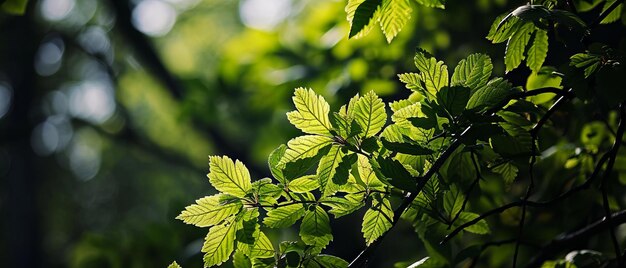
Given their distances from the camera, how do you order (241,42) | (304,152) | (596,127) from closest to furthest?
(304,152) → (596,127) → (241,42)

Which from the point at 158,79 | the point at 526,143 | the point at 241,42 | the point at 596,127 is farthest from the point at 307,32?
the point at 158,79

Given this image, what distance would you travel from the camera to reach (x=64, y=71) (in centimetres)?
1560

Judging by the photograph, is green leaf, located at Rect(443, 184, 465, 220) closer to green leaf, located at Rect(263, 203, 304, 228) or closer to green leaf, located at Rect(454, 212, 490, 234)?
green leaf, located at Rect(454, 212, 490, 234)

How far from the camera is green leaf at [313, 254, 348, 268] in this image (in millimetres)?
1080

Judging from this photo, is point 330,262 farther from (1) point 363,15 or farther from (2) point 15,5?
(2) point 15,5

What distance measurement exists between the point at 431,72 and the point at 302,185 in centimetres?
28

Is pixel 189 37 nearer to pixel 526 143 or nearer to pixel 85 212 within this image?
pixel 85 212

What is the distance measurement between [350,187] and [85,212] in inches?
792

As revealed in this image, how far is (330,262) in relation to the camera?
1.09 m

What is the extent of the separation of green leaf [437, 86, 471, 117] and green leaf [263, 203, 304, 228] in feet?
0.95

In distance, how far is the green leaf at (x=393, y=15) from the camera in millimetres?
1052

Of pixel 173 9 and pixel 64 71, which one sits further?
pixel 64 71

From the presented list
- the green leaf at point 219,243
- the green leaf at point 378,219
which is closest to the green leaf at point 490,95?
the green leaf at point 378,219

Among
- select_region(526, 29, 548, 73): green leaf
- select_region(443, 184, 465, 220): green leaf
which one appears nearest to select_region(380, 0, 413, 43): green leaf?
select_region(526, 29, 548, 73): green leaf
